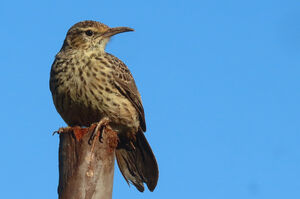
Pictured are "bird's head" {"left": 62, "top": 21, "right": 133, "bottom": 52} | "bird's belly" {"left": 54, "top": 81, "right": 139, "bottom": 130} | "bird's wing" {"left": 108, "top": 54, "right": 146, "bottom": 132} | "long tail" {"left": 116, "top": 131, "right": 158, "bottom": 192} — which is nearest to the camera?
"bird's belly" {"left": 54, "top": 81, "right": 139, "bottom": 130}

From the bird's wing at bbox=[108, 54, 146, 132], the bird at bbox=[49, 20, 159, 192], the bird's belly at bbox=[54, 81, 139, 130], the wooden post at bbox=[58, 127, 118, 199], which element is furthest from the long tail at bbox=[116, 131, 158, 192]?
the wooden post at bbox=[58, 127, 118, 199]

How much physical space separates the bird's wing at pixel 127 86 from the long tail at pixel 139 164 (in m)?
0.30

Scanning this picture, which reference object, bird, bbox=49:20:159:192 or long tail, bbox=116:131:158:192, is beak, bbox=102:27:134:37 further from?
long tail, bbox=116:131:158:192

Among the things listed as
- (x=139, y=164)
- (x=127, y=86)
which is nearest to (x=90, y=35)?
(x=127, y=86)

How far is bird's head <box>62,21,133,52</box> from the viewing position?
6.93 meters

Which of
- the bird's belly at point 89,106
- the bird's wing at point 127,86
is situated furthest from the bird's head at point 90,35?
the bird's belly at point 89,106

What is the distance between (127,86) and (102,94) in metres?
0.59

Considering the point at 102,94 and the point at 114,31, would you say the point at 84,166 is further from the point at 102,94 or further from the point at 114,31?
the point at 114,31

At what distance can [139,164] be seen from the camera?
6.77m

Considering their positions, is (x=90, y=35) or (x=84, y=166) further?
(x=90, y=35)

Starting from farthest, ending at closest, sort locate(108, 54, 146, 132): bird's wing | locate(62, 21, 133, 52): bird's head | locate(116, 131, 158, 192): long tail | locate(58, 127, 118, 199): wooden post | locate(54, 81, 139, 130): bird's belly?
1. locate(62, 21, 133, 52): bird's head
2. locate(108, 54, 146, 132): bird's wing
3. locate(116, 131, 158, 192): long tail
4. locate(54, 81, 139, 130): bird's belly
5. locate(58, 127, 118, 199): wooden post

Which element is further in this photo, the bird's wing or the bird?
the bird's wing

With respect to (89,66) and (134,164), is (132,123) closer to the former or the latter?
(134,164)

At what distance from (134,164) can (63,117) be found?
1.10 m
